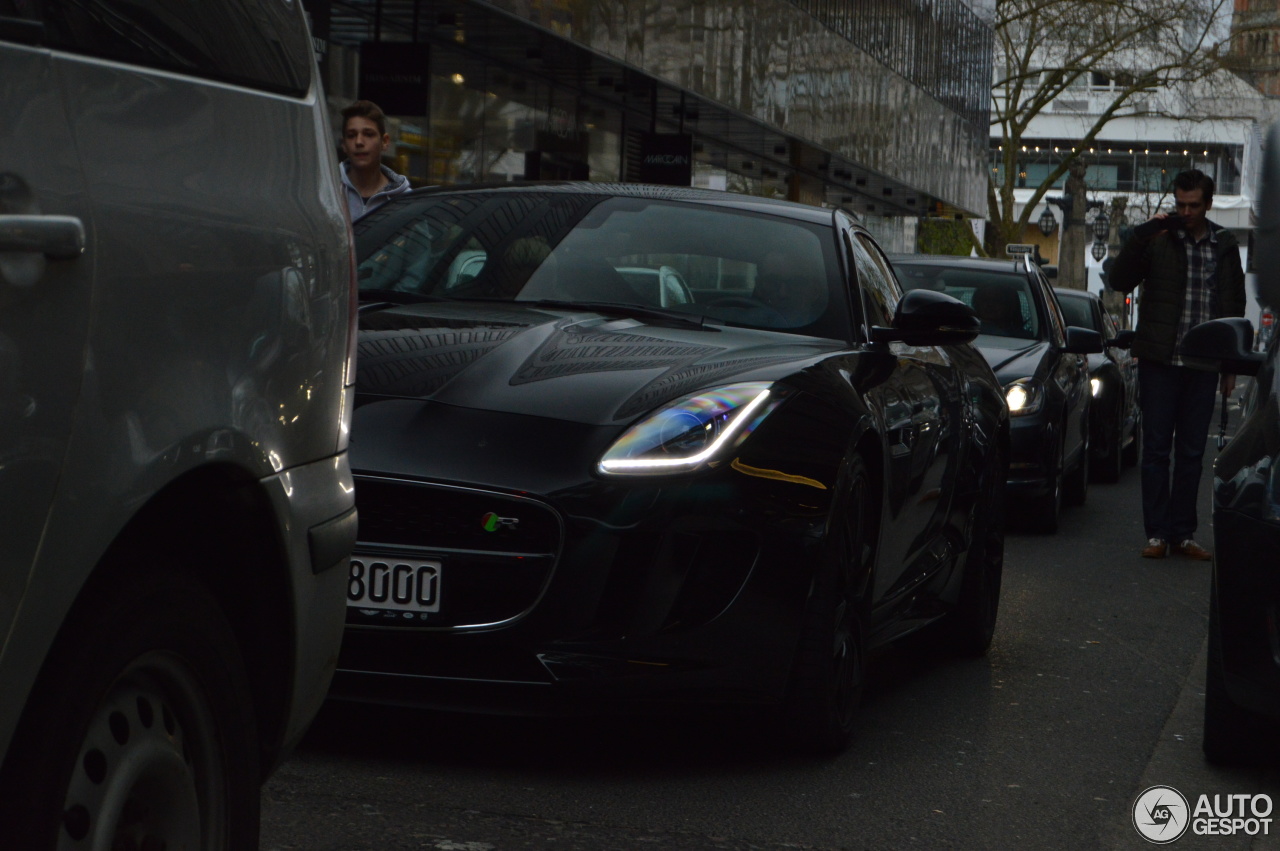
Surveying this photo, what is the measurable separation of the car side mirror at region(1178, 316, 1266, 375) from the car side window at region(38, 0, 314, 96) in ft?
11.6

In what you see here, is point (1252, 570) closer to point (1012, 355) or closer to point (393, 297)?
point (393, 297)

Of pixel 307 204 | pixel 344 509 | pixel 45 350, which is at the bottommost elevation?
pixel 344 509

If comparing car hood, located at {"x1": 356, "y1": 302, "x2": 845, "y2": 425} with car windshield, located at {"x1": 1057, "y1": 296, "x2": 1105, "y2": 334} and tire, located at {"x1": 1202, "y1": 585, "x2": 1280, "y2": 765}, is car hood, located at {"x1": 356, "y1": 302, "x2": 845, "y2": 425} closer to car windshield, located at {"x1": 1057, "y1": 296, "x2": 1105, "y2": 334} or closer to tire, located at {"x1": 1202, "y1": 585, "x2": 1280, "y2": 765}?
tire, located at {"x1": 1202, "y1": 585, "x2": 1280, "y2": 765}

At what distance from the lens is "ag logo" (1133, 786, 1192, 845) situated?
4.52 meters

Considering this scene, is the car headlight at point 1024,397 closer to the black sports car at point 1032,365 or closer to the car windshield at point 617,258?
the black sports car at point 1032,365

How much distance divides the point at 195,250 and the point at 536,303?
3.12 metres

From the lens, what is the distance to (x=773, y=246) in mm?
5926

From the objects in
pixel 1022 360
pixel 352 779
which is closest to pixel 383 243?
pixel 352 779

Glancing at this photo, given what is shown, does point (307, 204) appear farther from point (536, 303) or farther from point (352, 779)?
point (536, 303)

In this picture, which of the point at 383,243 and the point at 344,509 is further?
the point at 383,243

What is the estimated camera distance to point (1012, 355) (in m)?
11.5

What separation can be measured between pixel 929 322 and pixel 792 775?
1.58m

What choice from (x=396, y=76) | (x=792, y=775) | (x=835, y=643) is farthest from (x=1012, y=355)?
(x=396, y=76)

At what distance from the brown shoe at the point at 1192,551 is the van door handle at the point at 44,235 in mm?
8522
